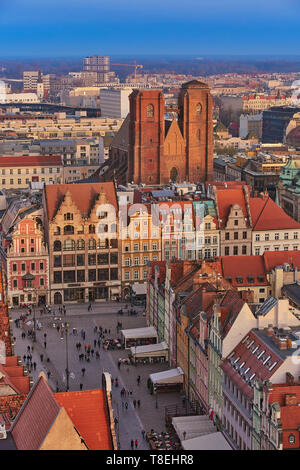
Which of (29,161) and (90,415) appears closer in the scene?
(90,415)

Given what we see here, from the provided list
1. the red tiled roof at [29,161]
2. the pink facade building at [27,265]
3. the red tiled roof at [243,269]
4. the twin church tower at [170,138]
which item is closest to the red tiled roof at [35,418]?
the red tiled roof at [243,269]

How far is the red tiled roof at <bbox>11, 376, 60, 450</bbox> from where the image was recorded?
46.8 m

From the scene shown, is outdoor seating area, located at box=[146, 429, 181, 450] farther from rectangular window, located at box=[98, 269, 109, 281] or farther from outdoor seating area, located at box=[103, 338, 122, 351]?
rectangular window, located at box=[98, 269, 109, 281]

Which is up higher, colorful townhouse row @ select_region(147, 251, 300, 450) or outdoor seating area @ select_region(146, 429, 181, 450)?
colorful townhouse row @ select_region(147, 251, 300, 450)

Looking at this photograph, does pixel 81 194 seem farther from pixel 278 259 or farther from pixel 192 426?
pixel 192 426

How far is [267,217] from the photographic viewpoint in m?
118

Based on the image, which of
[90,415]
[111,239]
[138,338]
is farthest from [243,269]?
[90,415]

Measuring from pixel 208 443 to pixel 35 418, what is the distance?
1979cm

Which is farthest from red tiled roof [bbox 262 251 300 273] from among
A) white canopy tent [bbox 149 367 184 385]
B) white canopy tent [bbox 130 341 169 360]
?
white canopy tent [bbox 149 367 184 385]

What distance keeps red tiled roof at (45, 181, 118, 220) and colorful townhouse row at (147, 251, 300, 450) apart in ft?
64.0

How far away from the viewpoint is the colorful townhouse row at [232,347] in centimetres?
5853

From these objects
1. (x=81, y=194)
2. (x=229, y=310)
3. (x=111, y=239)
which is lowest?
(x=111, y=239)
